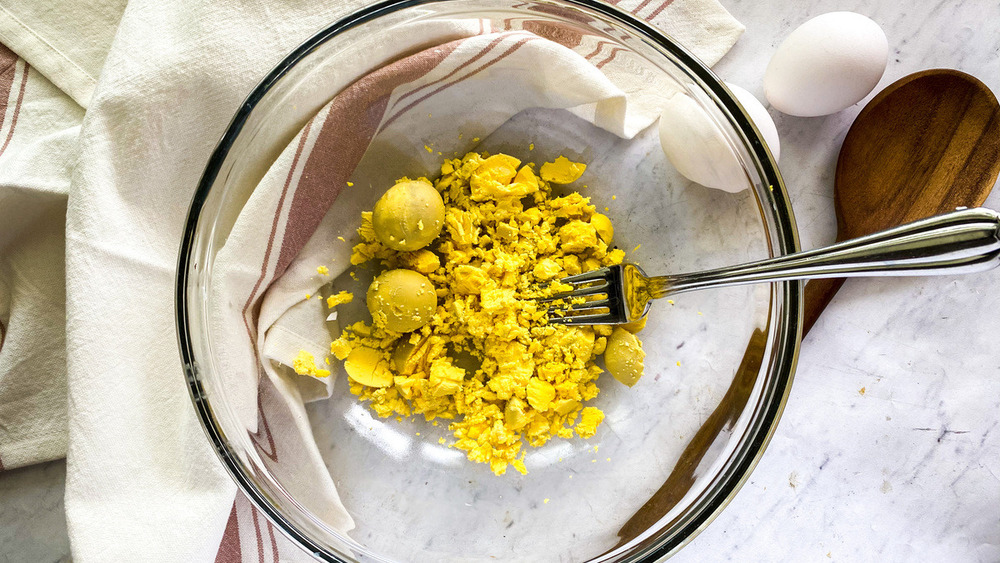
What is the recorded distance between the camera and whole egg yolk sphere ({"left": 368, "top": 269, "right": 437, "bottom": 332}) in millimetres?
802

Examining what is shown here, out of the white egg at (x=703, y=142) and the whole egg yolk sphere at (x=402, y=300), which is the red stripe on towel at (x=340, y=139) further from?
the white egg at (x=703, y=142)

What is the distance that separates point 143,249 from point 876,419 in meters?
1.09

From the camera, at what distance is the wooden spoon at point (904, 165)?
86 centimetres

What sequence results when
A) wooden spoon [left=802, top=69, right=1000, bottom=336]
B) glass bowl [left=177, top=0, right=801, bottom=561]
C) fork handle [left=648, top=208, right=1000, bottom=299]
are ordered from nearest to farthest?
1. fork handle [left=648, top=208, right=1000, bottom=299]
2. glass bowl [left=177, top=0, right=801, bottom=561]
3. wooden spoon [left=802, top=69, right=1000, bottom=336]

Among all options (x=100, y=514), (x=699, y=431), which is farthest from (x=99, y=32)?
(x=699, y=431)

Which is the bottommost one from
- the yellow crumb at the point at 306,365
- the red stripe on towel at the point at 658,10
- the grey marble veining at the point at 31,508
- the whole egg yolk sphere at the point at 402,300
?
the grey marble veining at the point at 31,508

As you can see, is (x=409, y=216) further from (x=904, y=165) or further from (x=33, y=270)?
(x=904, y=165)

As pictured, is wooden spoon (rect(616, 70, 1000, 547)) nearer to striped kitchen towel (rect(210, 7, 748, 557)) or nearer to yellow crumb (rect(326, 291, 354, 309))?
striped kitchen towel (rect(210, 7, 748, 557))

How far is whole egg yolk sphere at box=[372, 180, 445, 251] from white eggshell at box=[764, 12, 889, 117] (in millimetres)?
499

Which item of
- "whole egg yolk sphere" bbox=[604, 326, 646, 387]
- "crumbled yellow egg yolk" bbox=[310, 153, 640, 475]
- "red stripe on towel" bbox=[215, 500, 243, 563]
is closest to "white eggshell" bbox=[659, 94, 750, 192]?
"crumbled yellow egg yolk" bbox=[310, 153, 640, 475]

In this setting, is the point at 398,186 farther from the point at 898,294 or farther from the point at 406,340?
the point at 898,294

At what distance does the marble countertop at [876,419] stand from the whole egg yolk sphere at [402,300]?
54cm

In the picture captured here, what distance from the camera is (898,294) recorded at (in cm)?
94

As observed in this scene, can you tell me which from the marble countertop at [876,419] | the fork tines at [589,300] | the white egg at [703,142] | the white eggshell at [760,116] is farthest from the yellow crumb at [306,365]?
the white eggshell at [760,116]
